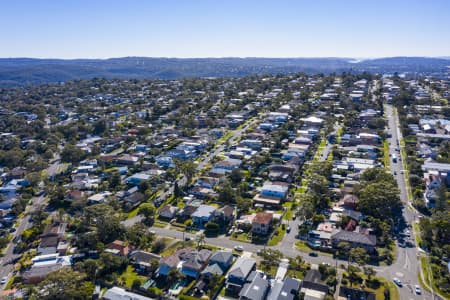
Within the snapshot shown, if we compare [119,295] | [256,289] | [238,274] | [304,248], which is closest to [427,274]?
[304,248]

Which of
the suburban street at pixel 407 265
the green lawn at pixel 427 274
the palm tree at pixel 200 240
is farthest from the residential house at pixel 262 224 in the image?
the green lawn at pixel 427 274

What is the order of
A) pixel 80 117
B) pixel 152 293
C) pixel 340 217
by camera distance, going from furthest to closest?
pixel 80 117
pixel 340 217
pixel 152 293

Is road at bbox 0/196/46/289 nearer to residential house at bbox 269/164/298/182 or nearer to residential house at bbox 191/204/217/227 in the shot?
residential house at bbox 191/204/217/227

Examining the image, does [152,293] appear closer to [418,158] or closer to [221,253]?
[221,253]

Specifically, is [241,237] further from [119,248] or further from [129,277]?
[119,248]

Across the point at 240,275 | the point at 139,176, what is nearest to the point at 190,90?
the point at 139,176

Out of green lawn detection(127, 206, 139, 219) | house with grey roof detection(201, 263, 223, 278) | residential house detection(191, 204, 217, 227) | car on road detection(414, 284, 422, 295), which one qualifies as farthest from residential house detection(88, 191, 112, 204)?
car on road detection(414, 284, 422, 295)
